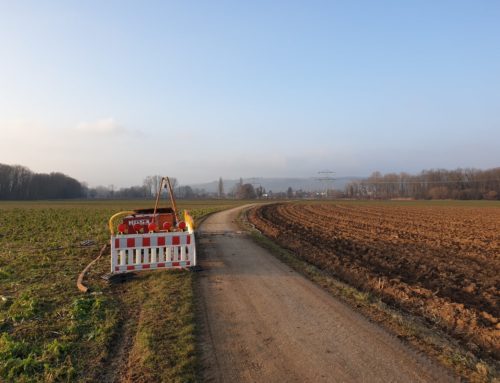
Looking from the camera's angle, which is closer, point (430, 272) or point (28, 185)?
point (430, 272)

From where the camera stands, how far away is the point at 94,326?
5617 mm

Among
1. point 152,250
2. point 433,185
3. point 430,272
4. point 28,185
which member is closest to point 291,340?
point 152,250

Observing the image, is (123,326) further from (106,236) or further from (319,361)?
(106,236)

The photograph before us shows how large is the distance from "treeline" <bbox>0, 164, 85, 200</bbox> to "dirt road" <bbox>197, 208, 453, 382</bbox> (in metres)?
139

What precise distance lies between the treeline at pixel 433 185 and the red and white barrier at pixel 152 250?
125 m

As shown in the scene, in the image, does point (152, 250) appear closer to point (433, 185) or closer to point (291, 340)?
point (291, 340)

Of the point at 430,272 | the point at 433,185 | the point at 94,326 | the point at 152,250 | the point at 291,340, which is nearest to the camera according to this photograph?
the point at 291,340

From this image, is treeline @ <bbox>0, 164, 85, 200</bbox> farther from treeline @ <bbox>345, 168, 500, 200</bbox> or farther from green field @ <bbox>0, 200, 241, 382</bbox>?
green field @ <bbox>0, 200, 241, 382</bbox>

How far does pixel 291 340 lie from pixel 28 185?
144 meters

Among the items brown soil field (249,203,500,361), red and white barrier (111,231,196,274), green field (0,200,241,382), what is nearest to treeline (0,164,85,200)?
brown soil field (249,203,500,361)

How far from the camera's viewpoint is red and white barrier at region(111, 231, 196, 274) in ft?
28.8

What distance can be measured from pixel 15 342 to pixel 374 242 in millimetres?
13016

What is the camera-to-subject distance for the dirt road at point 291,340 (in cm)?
407

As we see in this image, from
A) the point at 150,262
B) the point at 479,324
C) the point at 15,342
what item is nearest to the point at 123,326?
the point at 15,342
